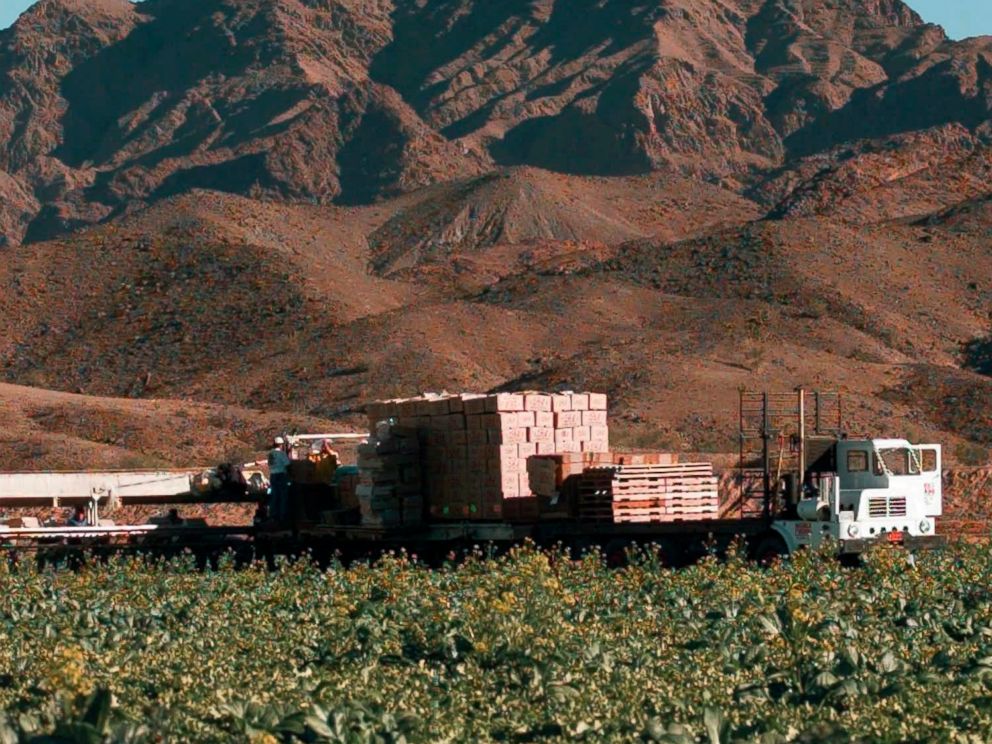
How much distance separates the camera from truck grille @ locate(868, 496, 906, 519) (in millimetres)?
22234

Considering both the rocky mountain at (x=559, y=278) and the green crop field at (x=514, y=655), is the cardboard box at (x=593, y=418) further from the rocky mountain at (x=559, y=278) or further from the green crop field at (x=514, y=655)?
the rocky mountain at (x=559, y=278)

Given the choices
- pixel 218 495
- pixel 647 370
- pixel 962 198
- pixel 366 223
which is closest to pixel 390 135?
pixel 366 223

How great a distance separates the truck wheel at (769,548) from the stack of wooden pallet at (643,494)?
4.33 ft

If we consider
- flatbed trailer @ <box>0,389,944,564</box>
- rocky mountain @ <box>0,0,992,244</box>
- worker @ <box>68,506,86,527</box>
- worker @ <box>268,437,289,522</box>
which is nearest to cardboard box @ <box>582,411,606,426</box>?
flatbed trailer @ <box>0,389,944,564</box>

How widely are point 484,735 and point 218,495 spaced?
1773 centimetres

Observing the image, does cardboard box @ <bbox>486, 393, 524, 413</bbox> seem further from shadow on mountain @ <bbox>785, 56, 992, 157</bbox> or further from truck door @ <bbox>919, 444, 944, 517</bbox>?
shadow on mountain @ <bbox>785, 56, 992, 157</bbox>

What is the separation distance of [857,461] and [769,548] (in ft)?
5.20

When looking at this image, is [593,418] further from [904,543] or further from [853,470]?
[904,543]

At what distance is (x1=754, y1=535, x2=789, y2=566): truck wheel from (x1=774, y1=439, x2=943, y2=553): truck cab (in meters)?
0.14

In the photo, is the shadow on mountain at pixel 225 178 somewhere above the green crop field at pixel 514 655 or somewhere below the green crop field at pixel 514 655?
above

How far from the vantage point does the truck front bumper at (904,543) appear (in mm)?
21578

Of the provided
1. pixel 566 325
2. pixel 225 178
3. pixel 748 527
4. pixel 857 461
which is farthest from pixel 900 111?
pixel 748 527

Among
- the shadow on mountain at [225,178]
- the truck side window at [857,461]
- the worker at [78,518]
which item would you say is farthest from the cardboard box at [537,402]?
the shadow on mountain at [225,178]

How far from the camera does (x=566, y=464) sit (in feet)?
78.1
